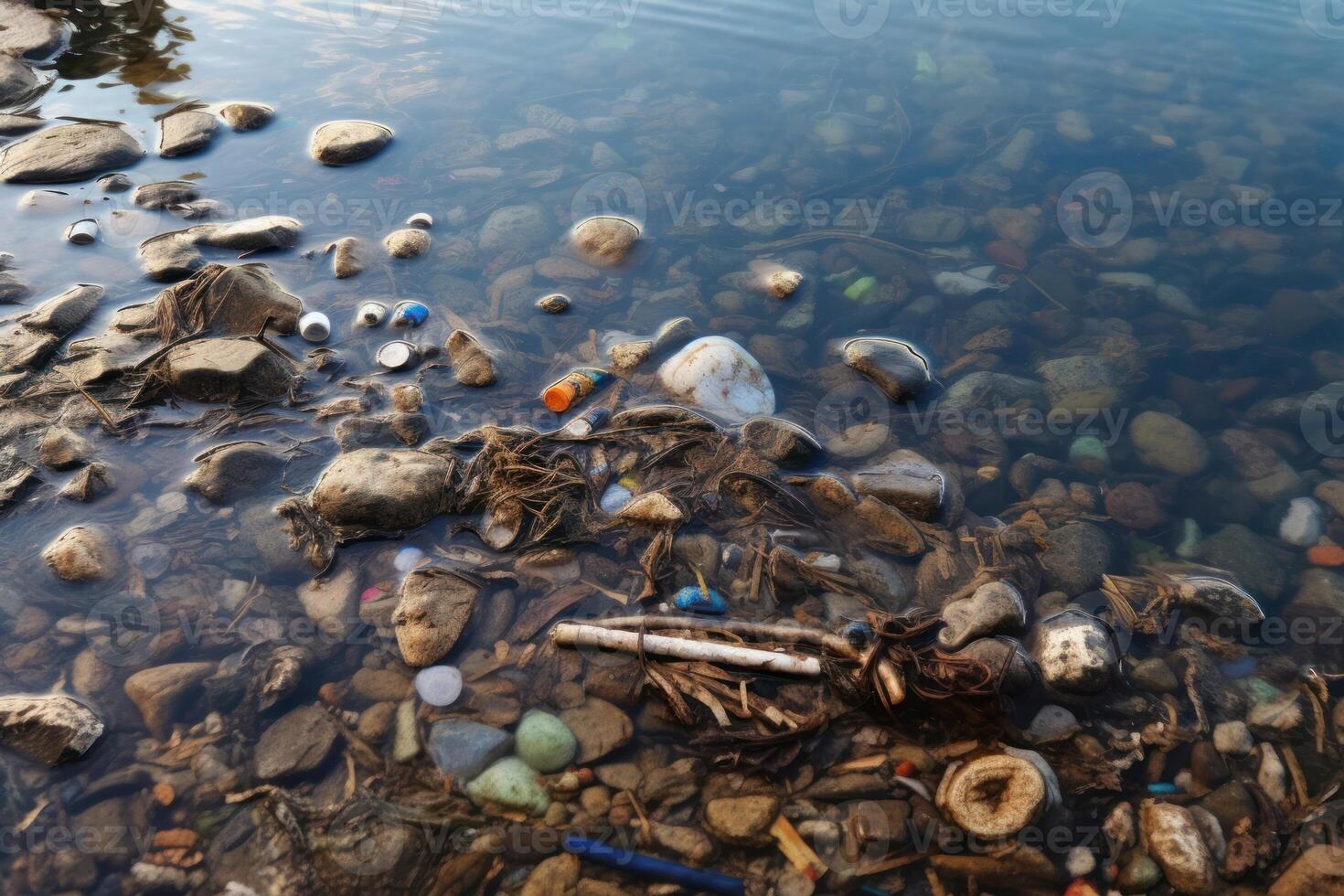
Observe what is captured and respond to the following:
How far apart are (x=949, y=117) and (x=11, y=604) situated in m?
8.91

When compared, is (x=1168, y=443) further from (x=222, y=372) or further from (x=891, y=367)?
(x=222, y=372)

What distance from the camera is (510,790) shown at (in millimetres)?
3162

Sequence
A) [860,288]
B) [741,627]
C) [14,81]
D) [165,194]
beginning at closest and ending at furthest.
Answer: [741,627] < [860,288] < [165,194] < [14,81]

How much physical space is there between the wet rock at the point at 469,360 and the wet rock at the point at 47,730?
2.72 meters

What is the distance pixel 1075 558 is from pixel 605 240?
4282mm

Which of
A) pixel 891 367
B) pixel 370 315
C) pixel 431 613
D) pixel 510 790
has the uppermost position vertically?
pixel 891 367

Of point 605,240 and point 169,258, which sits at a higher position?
point 605,240

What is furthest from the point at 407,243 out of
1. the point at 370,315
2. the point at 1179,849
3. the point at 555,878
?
the point at 1179,849

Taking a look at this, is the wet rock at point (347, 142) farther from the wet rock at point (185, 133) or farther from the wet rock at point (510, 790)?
the wet rock at point (510, 790)

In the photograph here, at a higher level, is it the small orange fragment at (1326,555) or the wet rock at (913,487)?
the small orange fragment at (1326,555)

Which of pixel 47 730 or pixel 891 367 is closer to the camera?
pixel 47 730

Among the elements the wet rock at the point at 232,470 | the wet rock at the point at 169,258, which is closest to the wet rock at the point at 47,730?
the wet rock at the point at 232,470

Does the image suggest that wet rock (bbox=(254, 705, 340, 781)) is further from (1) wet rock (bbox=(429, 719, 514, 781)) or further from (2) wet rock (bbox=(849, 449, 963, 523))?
(2) wet rock (bbox=(849, 449, 963, 523))

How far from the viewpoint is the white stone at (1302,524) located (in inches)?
171
